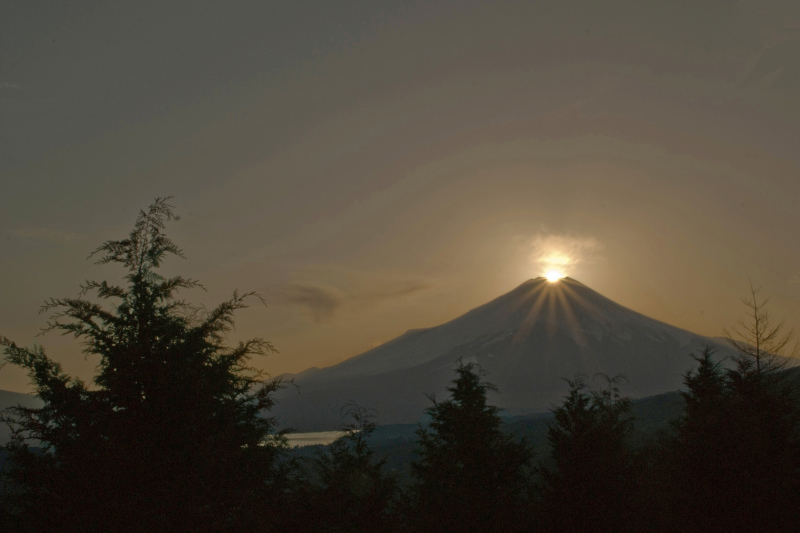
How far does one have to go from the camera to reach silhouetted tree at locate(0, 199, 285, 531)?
23.9ft

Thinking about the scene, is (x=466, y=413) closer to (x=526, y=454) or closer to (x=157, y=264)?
(x=526, y=454)

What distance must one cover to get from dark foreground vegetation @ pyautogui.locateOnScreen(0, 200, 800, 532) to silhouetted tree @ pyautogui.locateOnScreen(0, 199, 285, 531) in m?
0.02

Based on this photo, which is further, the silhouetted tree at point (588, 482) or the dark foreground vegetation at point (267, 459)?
the silhouetted tree at point (588, 482)

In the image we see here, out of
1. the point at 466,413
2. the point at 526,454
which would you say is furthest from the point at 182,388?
the point at 526,454

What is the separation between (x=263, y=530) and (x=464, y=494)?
876 cm

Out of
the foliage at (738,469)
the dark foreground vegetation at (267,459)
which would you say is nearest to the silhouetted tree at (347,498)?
the dark foreground vegetation at (267,459)

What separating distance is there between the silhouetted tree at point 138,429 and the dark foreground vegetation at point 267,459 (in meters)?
0.02

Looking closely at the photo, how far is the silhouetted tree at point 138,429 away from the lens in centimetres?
730

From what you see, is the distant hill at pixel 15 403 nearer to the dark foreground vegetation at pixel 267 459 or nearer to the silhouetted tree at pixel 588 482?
the dark foreground vegetation at pixel 267 459

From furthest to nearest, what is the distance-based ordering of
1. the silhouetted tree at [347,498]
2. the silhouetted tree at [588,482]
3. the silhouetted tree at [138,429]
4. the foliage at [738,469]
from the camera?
the silhouetted tree at [347,498] < the silhouetted tree at [588,482] < the foliage at [738,469] < the silhouetted tree at [138,429]

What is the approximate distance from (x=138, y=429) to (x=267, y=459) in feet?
18.9

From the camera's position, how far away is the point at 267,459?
13.0m

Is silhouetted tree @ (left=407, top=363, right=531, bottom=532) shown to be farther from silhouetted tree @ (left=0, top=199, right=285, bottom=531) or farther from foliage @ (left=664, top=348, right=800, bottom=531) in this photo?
silhouetted tree @ (left=0, top=199, right=285, bottom=531)

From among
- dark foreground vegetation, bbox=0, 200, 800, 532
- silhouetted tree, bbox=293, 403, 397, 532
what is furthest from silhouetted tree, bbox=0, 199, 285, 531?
silhouetted tree, bbox=293, 403, 397, 532
